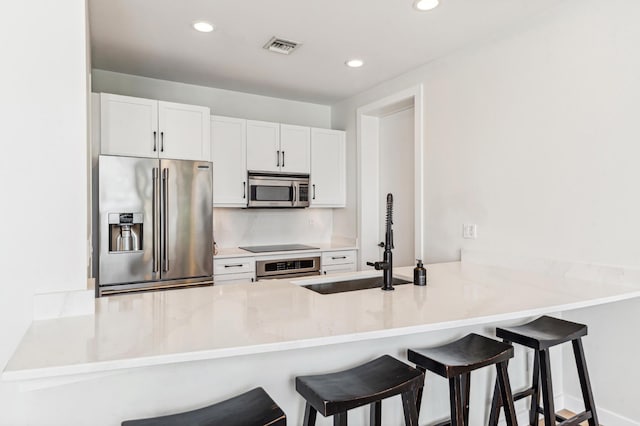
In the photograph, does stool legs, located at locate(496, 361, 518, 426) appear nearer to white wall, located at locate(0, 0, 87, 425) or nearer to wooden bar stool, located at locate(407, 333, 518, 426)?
wooden bar stool, located at locate(407, 333, 518, 426)

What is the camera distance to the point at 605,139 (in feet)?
6.97

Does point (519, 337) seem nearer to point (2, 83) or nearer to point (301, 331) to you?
point (301, 331)

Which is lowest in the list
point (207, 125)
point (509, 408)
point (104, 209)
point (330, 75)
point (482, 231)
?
point (509, 408)

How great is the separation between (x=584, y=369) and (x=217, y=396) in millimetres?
1764

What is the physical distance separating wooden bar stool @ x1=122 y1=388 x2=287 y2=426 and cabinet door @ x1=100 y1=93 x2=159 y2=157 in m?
2.54

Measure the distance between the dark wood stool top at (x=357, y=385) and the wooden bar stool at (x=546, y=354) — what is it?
0.68 meters

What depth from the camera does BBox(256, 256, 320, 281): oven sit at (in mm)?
3633


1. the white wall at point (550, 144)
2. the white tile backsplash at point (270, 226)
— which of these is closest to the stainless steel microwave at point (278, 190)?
the white tile backsplash at point (270, 226)

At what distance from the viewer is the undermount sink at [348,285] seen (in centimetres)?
215

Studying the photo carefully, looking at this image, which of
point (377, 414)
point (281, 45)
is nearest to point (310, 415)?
point (377, 414)

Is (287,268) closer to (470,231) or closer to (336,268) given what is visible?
Answer: (336,268)

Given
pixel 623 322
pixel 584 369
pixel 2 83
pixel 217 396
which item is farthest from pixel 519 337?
pixel 2 83

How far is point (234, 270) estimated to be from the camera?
352 centimetres

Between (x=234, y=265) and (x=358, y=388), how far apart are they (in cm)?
239
